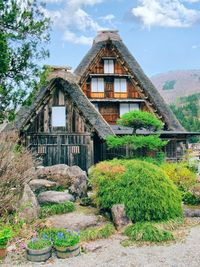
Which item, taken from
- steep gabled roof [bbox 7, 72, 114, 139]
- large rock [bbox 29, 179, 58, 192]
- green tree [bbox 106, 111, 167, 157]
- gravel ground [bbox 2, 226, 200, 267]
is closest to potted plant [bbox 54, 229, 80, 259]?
gravel ground [bbox 2, 226, 200, 267]

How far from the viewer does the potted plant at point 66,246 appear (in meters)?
8.32

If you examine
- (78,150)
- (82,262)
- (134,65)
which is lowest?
(82,262)

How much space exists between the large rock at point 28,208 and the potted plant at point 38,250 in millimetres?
2043

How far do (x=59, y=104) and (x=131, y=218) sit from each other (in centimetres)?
1119

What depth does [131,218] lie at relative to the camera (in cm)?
1070

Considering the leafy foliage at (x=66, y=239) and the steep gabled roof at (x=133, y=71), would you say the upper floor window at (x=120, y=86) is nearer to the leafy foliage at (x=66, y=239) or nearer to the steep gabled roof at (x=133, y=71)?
the steep gabled roof at (x=133, y=71)

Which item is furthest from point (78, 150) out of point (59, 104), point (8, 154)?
point (8, 154)

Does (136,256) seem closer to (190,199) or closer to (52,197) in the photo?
(52,197)

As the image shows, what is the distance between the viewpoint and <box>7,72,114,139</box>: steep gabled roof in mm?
19078

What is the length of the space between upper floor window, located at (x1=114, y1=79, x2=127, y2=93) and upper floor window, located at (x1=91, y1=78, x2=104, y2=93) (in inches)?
44.9

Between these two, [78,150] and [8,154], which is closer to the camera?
[8,154]

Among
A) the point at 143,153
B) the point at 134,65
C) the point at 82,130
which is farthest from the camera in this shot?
the point at 134,65

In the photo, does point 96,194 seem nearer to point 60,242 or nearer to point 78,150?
point 60,242

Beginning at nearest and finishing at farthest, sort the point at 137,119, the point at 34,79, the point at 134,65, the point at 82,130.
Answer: the point at 34,79, the point at 137,119, the point at 82,130, the point at 134,65
